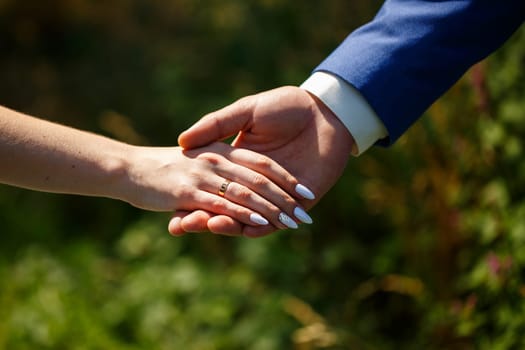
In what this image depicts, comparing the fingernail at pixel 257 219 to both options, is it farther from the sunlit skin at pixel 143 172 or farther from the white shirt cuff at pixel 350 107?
the white shirt cuff at pixel 350 107

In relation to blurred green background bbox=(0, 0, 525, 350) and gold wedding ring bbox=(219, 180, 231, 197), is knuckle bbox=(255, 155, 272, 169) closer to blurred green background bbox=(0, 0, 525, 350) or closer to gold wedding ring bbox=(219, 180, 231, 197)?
gold wedding ring bbox=(219, 180, 231, 197)

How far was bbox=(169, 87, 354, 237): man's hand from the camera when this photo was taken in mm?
1966

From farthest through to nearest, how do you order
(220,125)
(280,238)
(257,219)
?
(280,238) → (220,125) → (257,219)

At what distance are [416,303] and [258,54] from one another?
5.42 ft

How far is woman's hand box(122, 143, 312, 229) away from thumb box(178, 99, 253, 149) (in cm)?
4

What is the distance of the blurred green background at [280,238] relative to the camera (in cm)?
258

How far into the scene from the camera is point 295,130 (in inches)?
78.9

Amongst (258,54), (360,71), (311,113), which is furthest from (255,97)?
(258,54)

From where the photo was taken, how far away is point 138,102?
180 inches

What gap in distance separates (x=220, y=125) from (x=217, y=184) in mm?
167

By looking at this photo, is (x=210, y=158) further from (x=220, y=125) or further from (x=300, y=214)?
(x=300, y=214)

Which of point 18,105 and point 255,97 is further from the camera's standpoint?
point 18,105

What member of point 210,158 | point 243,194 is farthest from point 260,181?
point 210,158

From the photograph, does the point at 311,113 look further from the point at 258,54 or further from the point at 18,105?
the point at 18,105
